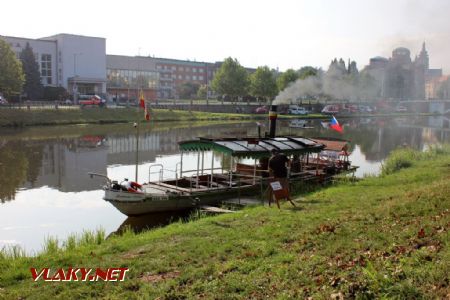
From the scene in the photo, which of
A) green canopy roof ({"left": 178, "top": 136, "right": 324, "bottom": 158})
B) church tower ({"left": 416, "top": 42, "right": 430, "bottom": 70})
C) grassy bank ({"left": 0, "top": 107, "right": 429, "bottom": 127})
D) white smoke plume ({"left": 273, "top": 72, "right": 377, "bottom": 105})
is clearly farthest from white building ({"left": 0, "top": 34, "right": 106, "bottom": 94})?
church tower ({"left": 416, "top": 42, "right": 430, "bottom": 70})

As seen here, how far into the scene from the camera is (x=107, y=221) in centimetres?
1773

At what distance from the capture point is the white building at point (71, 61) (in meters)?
96.3

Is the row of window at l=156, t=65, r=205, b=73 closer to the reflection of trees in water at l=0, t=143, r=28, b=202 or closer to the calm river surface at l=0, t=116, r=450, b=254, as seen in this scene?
the calm river surface at l=0, t=116, r=450, b=254

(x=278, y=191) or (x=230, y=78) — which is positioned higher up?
(x=230, y=78)

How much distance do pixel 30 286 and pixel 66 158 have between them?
27111 mm

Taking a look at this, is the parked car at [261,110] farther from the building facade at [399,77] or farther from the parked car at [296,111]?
the building facade at [399,77]

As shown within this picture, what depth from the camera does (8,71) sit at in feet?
198

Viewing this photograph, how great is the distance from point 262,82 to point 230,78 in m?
8.23

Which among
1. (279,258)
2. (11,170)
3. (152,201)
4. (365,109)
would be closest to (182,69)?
(365,109)

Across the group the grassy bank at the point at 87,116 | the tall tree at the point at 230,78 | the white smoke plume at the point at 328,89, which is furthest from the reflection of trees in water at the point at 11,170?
the tall tree at the point at 230,78
